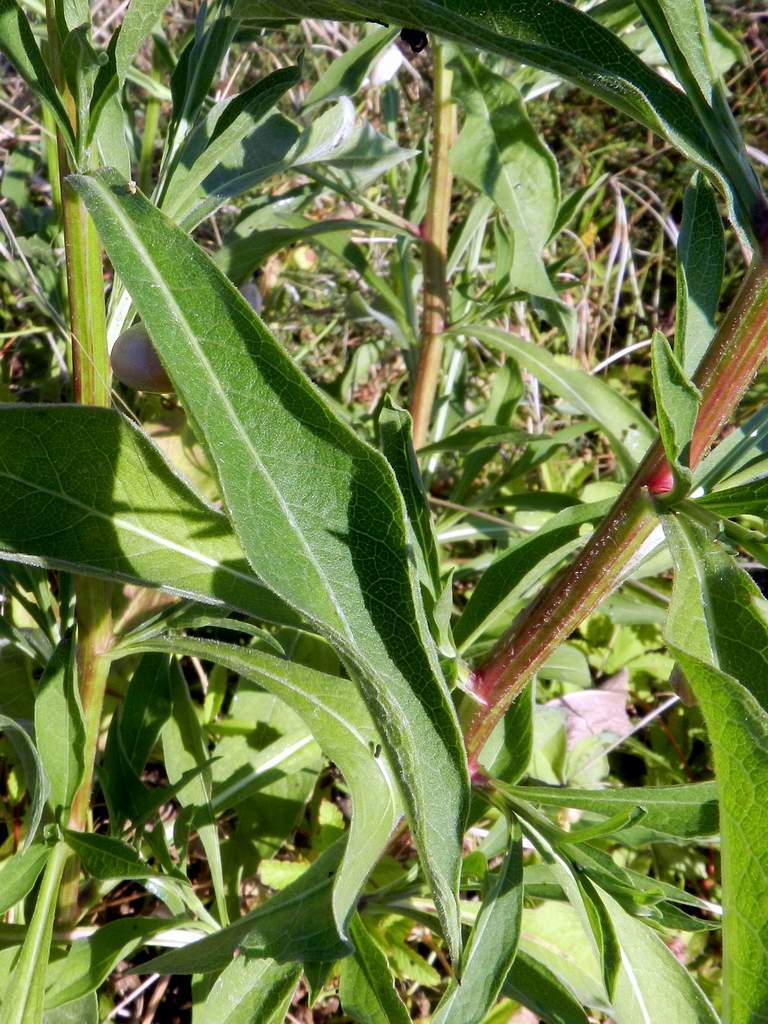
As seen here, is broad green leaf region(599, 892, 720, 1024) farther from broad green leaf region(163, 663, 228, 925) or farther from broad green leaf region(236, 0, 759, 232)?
broad green leaf region(236, 0, 759, 232)

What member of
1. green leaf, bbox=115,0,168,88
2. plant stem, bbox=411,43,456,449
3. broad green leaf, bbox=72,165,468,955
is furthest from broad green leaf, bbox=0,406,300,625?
plant stem, bbox=411,43,456,449

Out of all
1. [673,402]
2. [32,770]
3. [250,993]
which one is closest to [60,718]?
[32,770]

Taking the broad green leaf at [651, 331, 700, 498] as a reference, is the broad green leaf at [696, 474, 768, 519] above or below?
below

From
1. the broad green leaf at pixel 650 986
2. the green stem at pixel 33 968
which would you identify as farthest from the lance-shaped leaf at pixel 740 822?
the green stem at pixel 33 968

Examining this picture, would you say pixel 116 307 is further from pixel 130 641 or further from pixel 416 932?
pixel 416 932

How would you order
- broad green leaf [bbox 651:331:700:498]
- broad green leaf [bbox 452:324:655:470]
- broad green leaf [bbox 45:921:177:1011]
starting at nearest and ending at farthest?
broad green leaf [bbox 651:331:700:498] < broad green leaf [bbox 45:921:177:1011] < broad green leaf [bbox 452:324:655:470]

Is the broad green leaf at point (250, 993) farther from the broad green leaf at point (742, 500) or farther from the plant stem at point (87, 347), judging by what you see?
the broad green leaf at point (742, 500)

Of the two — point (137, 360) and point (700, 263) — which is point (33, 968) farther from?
point (700, 263)

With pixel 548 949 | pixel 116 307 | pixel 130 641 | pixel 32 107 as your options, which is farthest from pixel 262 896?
pixel 32 107
